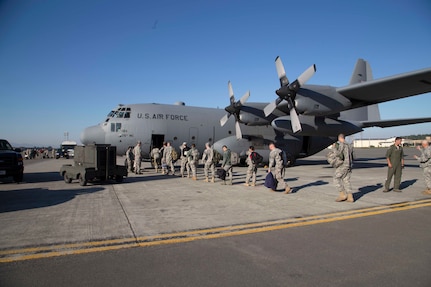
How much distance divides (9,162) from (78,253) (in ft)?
33.1

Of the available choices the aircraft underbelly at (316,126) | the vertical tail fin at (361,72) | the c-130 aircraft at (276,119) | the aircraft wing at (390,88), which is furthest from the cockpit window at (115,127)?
the vertical tail fin at (361,72)

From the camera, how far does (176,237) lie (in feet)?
17.2

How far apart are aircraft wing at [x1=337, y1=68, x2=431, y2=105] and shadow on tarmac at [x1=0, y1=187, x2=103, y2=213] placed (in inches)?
481

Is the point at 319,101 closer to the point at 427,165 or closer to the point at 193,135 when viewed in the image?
the point at 427,165

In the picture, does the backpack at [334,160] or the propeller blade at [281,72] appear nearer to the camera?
the backpack at [334,160]

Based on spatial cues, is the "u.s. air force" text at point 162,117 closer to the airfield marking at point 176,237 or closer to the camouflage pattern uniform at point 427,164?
the camouflage pattern uniform at point 427,164

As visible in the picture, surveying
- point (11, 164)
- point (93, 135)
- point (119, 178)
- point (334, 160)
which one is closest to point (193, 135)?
point (93, 135)

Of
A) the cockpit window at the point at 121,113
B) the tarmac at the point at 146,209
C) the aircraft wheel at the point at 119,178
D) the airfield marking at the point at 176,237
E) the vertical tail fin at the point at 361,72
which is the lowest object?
the airfield marking at the point at 176,237

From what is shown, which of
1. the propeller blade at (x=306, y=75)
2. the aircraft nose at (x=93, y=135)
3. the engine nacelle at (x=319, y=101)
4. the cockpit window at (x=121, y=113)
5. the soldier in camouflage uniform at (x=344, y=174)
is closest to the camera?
the soldier in camouflage uniform at (x=344, y=174)

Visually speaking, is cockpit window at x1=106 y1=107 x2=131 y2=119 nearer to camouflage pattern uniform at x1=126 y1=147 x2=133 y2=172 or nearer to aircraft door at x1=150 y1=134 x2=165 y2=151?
aircraft door at x1=150 y1=134 x2=165 y2=151

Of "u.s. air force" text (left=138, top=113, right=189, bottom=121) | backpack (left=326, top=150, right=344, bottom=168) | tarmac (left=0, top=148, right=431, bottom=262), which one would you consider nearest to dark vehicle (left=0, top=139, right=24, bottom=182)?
tarmac (left=0, top=148, right=431, bottom=262)

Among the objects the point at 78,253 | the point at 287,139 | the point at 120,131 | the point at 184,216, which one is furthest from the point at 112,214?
the point at 287,139

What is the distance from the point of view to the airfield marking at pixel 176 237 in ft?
14.4

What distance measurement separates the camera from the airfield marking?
4.40m
